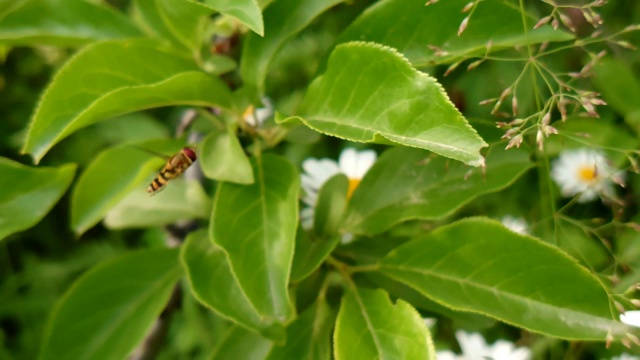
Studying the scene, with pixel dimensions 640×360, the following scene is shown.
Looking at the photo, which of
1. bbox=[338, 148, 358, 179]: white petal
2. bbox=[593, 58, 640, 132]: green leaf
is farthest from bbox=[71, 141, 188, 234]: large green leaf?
bbox=[593, 58, 640, 132]: green leaf

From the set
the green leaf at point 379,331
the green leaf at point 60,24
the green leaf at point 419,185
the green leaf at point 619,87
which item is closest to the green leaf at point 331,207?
the green leaf at point 419,185

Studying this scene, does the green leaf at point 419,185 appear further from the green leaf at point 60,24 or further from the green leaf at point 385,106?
the green leaf at point 60,24

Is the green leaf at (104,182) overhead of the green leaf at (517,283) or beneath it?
beneath

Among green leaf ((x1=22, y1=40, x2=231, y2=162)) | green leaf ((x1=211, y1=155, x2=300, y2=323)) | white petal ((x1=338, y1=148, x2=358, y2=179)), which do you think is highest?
green leaf ((x1=22, y1=40, x2=231, y2=162))

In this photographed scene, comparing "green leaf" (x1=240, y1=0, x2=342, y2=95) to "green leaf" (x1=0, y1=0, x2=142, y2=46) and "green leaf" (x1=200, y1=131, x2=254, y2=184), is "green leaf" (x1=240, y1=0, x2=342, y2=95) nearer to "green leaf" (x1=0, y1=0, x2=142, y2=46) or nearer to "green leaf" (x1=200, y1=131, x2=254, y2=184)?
"green leaf" (x1=200, y1=131, x2=254, y2=184)

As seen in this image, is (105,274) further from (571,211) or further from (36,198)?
(571,211)

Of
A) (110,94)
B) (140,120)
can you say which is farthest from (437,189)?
(140,120)
